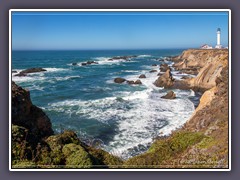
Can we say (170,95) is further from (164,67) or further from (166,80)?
(164,67)

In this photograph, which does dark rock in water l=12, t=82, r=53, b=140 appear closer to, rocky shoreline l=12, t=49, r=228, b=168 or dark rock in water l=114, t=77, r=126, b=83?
Answer: rocky shoreline l=12, t=49, r=228, b=168

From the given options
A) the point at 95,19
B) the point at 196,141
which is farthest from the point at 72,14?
the point at 196,141

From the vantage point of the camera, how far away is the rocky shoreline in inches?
309

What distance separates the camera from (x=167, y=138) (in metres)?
8.68

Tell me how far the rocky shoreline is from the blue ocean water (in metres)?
0.20

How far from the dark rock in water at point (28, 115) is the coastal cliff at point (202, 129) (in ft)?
6.02

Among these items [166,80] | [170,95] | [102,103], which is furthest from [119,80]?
[170,95]

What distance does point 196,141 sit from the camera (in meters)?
8.56

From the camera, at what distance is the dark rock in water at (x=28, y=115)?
803 centimetres

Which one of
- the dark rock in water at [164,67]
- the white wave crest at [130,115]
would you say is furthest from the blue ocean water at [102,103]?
the dark rock in water at [164,67]

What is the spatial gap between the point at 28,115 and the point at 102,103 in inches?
63.0

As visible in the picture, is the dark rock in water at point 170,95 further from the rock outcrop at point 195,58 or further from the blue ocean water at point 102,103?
the rock outcrop at point 195,58

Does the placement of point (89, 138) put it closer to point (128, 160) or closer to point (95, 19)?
point (128, 160)
